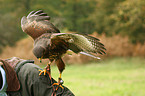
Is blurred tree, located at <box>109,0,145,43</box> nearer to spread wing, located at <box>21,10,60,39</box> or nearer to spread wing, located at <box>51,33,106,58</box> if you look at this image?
spread wing, located at <box>21,10,60,39</box>

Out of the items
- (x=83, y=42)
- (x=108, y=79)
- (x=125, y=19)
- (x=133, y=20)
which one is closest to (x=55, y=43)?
(x=83, y=42)

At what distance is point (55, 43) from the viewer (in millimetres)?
1580

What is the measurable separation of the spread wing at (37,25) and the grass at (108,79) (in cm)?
32

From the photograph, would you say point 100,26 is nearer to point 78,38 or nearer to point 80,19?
point 80,19

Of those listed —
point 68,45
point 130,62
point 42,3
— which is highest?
point 42,3

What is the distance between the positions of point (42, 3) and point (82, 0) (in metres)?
3.51

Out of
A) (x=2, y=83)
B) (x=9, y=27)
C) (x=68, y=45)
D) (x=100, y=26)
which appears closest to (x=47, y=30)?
(x=68, y=45)

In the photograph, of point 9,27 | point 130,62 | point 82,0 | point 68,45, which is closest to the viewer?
point 68,45

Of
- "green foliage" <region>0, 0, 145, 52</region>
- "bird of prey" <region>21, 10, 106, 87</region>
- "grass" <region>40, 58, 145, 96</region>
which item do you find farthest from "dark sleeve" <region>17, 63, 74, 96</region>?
"green foliage" <region>0, 0, 145, 52</region>

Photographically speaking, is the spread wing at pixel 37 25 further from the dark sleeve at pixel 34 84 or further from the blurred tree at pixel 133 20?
the blurred tree at pixel 133 20

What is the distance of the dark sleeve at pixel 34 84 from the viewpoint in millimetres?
1520

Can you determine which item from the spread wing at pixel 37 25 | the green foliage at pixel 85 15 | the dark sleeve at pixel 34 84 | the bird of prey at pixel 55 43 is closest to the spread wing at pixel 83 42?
the bird of prey at pixel 55 43

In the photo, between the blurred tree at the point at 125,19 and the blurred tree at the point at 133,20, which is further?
the blurred tree at the point at 125,19

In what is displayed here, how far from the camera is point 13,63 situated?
5.38ft
